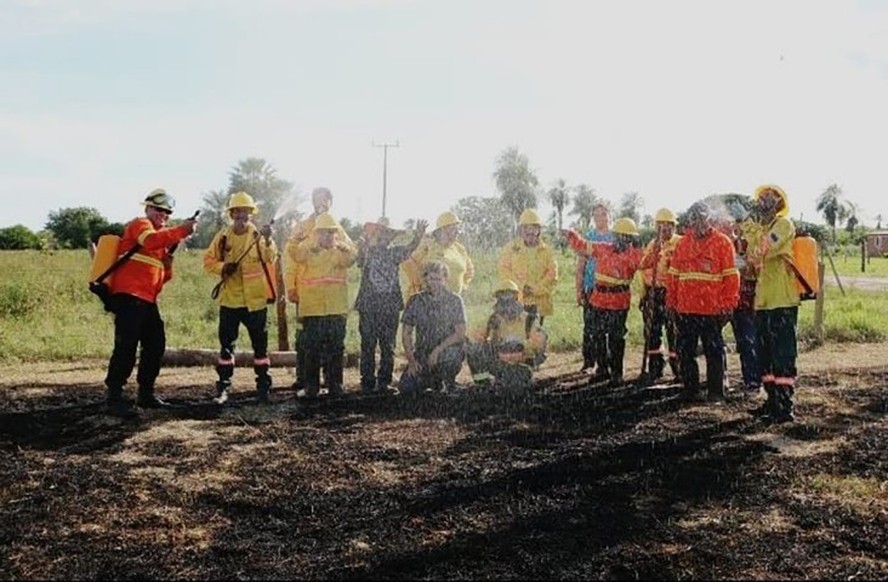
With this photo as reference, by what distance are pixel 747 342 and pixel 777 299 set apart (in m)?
2.04

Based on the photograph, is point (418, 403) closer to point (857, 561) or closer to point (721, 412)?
point (721, 412)

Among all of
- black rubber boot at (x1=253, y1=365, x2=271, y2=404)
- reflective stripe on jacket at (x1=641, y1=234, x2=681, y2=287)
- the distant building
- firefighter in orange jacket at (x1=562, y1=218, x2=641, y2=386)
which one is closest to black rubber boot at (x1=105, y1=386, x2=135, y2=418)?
black rubber boot at (x1=253, y1=365, x2=271, y2=404)

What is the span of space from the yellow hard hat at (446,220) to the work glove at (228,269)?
2.36 meters

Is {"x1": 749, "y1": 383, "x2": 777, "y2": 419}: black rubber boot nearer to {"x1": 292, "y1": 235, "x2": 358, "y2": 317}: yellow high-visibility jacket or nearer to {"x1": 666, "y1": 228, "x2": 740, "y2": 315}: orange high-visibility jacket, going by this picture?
{"x1": 666, "y1": 228, "x2": 740, "y2": 315}: orange high-visibility jacket

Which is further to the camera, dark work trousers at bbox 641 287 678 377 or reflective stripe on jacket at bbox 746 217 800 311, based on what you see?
dark work trousers at bbox 641 287 678 377

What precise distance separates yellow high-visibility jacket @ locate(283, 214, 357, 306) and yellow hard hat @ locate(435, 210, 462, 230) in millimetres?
1060

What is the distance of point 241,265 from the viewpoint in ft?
26.7

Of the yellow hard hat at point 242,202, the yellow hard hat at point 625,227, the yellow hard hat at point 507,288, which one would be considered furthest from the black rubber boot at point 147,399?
the yellow hard hat at point 625,227

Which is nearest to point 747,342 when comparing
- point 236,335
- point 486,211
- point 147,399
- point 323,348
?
point 323,348

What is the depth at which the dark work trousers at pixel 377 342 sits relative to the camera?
8.81m

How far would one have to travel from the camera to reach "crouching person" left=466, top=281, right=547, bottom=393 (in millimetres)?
9234

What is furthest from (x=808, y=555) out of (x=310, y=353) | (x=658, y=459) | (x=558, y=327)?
(x=558, y=327)

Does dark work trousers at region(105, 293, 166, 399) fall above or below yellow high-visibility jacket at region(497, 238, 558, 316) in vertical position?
below

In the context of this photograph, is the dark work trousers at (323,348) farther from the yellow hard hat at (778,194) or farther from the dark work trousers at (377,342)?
the yellow hard hat at (778,194)
